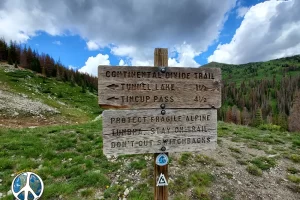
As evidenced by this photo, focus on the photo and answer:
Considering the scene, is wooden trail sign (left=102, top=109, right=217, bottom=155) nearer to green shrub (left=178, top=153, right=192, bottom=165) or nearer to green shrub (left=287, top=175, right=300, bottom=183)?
green shrub (left=178, top=153, right=192, bottom=165)

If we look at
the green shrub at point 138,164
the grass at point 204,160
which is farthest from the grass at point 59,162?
the grass at point 204,160

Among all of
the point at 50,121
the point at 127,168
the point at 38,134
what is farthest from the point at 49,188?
the point at 50,121

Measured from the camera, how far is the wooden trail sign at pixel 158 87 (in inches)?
124

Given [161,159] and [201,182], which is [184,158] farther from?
[161,159]

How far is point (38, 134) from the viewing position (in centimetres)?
1128

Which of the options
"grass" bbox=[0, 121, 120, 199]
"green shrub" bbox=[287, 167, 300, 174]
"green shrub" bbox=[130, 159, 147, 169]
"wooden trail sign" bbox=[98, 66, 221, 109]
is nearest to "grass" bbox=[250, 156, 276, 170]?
"green shrub" bbox=[287, 167, 300, 174]

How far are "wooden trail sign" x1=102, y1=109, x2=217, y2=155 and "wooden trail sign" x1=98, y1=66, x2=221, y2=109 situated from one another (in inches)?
5.5

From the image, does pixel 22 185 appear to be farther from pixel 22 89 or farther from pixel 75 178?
pixel 22 89

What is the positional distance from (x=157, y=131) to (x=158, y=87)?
0.72 meters

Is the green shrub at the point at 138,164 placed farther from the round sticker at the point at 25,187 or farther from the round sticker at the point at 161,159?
the round sticker at the point at 161,159

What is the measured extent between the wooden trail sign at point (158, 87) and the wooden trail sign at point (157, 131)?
14cm

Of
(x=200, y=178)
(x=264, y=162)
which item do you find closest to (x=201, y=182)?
(x=200, y=178)

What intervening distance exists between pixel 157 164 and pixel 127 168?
13.1ft

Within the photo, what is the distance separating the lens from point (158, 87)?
329 centimetres
